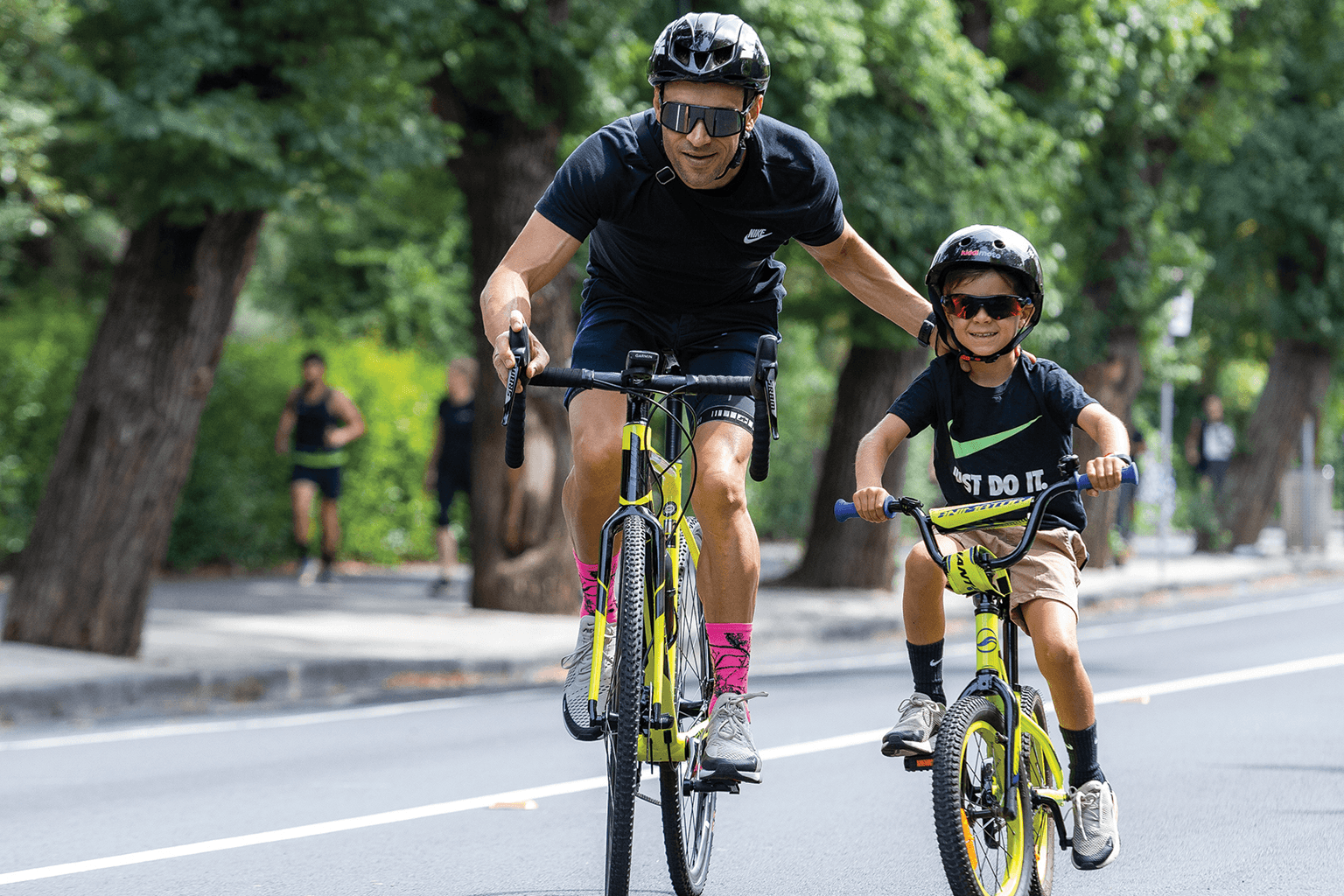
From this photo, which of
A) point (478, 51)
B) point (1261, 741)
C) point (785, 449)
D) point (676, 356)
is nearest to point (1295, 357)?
point (785, 449)

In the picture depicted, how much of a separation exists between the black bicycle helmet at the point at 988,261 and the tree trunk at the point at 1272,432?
21.9m

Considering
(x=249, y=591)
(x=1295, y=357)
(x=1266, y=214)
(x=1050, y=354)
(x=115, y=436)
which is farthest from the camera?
(x=1295, y=357)

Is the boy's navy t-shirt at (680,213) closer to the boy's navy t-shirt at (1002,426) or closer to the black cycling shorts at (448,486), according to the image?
the boy's navy t-shirt at (1002,426)

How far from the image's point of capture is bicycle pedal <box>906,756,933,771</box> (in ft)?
14.3

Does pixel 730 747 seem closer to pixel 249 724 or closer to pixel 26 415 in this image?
pixel 249 724

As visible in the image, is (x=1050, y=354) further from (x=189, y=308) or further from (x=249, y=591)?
(x=189, y=308)

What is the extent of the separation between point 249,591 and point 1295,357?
53.0 ft

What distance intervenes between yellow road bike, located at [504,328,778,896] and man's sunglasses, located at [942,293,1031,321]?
60cm

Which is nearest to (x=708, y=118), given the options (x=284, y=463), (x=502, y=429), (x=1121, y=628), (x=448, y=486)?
(x=502, y=429)

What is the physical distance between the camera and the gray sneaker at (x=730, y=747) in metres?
4.38

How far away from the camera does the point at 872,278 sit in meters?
4.90

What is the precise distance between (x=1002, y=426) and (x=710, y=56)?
1.20 metres

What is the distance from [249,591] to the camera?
15.0 m

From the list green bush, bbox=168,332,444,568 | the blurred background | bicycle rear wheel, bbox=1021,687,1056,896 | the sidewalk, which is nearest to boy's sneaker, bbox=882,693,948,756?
bicycle rear wheel, bbox=1021,687,1056,896
